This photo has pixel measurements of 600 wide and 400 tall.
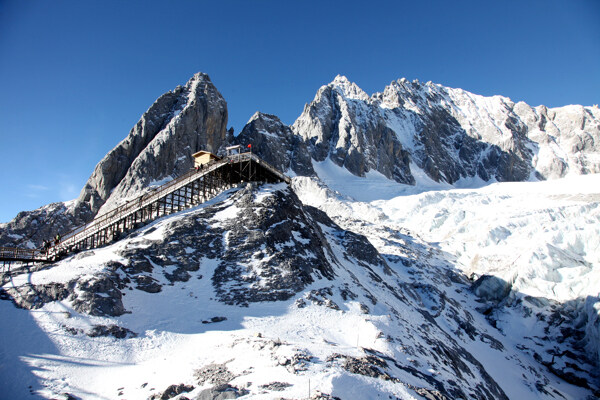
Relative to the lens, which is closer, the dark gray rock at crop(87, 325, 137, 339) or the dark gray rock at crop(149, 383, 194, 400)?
the dark gray rock at crop(149, 383, 194, 400)

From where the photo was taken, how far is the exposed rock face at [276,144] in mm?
134625

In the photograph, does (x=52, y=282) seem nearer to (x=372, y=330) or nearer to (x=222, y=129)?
(x=372, y=330)

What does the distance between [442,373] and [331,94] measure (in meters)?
176

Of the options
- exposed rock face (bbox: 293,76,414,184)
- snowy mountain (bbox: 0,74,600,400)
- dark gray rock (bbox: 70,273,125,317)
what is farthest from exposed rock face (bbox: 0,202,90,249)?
exposed rock face (bbox: 293,76,414,184)

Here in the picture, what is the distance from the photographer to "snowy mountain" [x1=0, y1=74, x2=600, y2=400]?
64.0 ft

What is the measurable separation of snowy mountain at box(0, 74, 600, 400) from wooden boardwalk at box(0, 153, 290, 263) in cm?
262

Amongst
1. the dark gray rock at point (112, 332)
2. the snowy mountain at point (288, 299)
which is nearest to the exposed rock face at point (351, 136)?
the snowy mountain at point (288, 299)

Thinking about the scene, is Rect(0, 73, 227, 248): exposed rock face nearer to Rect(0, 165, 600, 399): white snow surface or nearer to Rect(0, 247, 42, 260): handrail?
Rect(0, 247, 42, 260): handrail

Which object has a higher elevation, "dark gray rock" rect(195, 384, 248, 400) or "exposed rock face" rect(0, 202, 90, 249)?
"exposed rock face" rect(0, 202, 90, 249)

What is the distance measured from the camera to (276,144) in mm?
139375

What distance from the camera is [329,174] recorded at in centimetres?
14800

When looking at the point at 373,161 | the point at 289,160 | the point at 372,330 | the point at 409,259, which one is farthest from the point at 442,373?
the point at 373,161

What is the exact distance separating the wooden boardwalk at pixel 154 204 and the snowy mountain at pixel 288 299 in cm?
262

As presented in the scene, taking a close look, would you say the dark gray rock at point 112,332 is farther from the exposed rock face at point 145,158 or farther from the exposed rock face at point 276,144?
the exposed rock face at point 276,144
